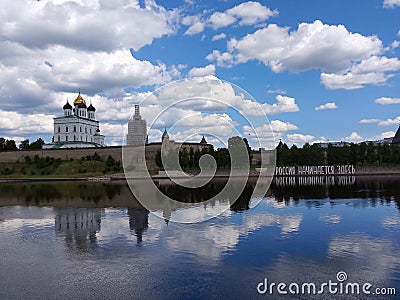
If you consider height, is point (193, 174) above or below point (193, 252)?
above

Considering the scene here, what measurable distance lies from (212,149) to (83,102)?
44577 millimetres

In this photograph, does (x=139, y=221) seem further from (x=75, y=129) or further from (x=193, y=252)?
(x=75, y=129)

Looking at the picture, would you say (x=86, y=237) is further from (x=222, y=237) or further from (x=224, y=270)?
(x=224, y=270)

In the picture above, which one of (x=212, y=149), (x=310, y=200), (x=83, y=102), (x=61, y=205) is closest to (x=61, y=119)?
(x=83, y=102)

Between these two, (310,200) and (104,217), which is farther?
(310,200)

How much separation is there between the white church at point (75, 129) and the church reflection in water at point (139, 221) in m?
80.3

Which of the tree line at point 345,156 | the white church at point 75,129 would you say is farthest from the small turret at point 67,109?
the tree line at point 345,156

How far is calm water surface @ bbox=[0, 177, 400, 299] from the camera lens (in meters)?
10.9

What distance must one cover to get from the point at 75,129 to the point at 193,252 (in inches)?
3729

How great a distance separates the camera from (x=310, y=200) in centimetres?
2916

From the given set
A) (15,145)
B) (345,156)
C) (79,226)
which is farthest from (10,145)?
(79,226)

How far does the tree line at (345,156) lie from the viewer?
72.8 metres

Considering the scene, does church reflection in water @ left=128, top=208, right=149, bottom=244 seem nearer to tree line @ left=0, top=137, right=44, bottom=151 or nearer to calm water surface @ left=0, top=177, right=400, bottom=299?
calm water surface @ left=0, top=177, right=400, bottom=299

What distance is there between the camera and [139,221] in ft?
70.3
